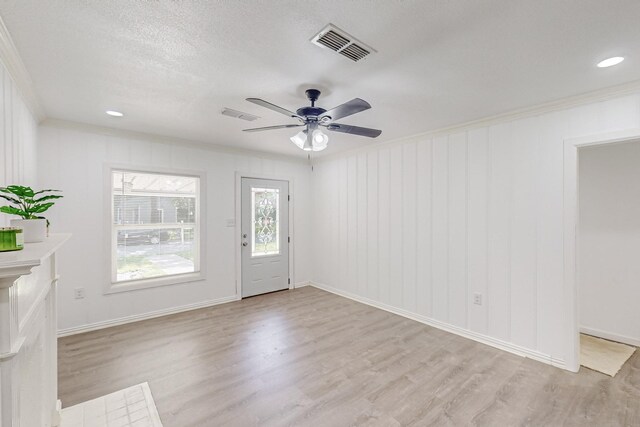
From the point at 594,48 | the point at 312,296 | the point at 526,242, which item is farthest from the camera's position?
the point at 312,296

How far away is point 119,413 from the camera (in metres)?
2.10

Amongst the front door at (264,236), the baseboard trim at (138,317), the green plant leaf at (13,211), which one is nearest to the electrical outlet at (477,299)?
the front door at (264,236)

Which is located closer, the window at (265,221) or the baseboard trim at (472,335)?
the baseboard trim at (472,335)

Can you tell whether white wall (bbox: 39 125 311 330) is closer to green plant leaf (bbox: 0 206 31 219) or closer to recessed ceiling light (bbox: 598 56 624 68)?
green plant leaf (bbox: 0 206 31 219)

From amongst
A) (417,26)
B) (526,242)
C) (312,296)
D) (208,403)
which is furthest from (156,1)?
(312,296)

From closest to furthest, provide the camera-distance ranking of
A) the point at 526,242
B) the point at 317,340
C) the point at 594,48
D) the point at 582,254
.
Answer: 1. the point at 594,48
2. the point at 526,242
3. the point at 317,340
4. the point at 582,254

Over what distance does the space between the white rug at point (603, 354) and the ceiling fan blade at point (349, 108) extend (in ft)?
10.6

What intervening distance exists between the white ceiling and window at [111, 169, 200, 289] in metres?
1.20

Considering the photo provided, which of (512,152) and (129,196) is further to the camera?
(129,196)

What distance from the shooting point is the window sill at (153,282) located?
3732 mm

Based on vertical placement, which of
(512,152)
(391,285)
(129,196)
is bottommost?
(391,285)

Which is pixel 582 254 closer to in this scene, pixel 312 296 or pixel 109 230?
pixel 312 296

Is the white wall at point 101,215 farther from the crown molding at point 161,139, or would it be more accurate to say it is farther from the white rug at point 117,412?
the white rug at point 117,412

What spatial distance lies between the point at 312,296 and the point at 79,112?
400 centimetres
